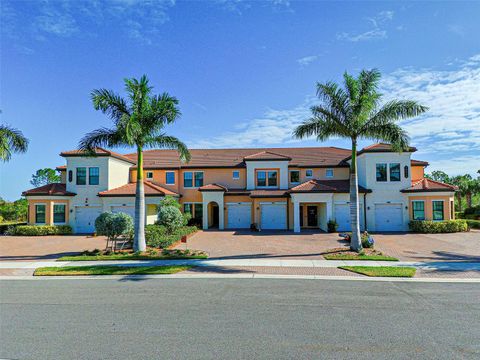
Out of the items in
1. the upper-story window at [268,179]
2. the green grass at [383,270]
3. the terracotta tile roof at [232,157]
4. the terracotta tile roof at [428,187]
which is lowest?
the green grass at [383,270]

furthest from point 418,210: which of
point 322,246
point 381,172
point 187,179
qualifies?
point 187,179

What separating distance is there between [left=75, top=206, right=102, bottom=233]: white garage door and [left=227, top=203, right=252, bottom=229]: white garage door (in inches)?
476

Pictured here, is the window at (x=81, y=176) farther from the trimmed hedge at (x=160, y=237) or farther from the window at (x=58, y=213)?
the trimmed hedge at (x=160, y=237)

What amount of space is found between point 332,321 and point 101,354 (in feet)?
16.8

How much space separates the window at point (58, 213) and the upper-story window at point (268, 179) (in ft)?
60.6

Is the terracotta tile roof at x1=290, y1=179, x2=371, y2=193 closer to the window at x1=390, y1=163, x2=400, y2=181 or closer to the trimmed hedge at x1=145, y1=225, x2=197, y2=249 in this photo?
the window at x1=390, y1=163, x2=400, y2=181

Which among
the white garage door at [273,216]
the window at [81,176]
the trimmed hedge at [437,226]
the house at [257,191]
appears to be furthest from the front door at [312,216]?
the window at [81,176]

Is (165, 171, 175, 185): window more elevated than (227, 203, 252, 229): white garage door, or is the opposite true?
(165, 171, 175, 185): window

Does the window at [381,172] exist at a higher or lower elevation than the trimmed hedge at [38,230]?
higher

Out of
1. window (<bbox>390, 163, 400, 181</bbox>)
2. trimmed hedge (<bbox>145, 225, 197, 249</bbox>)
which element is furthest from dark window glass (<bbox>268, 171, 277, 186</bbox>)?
trimmed hedge (<bbox>145, 225, 197, 249</bbox>)

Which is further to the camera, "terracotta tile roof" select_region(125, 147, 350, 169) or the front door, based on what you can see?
"terracotta tile roof" select_region(125, 147, 350, 169)

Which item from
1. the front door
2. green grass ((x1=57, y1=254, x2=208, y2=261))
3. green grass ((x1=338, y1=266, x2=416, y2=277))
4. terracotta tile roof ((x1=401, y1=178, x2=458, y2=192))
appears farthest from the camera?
the front door

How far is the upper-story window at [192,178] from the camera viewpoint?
31016 millimetres

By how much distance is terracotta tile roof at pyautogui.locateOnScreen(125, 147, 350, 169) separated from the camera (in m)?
31.2
